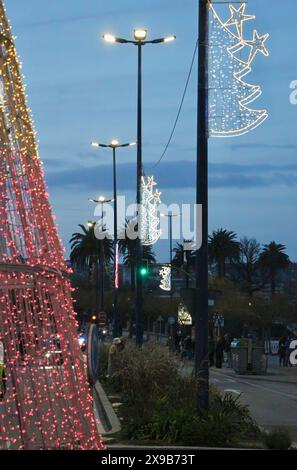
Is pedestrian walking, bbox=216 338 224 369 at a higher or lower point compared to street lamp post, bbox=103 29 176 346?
lower

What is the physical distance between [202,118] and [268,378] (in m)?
22.2

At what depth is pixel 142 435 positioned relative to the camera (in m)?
12.9

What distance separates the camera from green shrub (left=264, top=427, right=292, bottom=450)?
38.1 feet

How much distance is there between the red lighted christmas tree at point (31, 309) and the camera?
7.30 meters

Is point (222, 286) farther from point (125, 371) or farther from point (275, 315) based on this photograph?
point (125, 371)

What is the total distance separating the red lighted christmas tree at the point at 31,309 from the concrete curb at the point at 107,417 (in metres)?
5.64

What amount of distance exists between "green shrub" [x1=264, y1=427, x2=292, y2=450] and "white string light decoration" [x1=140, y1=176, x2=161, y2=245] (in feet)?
48.6

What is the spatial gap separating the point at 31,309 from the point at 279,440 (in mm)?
4983

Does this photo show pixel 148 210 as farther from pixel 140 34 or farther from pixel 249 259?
pixel 249 259

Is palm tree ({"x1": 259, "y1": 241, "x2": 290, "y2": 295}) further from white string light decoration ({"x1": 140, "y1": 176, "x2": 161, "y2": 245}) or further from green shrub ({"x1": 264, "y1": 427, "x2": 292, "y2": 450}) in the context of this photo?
green shrub ({"x1": 264, "y1": 427, "x2": 292, "y2": 450})

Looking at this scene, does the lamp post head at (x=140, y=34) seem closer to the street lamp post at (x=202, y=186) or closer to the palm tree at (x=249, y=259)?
the street lamp post at (x=202, y=186)

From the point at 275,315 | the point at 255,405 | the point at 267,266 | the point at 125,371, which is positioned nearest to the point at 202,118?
the point at 125,371

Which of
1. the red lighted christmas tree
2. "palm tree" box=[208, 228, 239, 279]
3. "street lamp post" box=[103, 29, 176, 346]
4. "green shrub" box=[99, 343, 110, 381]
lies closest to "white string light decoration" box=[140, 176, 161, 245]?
"street lamp post" box=[103, 29, 176, 346]

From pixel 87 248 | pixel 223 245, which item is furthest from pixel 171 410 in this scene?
pixel 87 248
